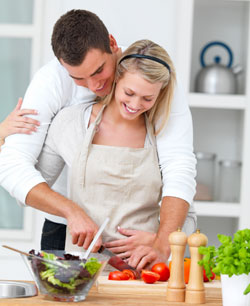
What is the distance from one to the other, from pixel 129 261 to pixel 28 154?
1.70ft

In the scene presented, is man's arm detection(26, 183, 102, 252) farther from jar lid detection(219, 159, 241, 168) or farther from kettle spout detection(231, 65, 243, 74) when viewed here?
kettle spout detection(231, 65, 243, 74)

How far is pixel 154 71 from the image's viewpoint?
6.15 ft

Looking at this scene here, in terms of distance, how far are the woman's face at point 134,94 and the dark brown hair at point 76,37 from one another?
14 centimetres

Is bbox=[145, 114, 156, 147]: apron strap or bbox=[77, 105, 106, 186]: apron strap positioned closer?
bbox=[77, 105, 106, 186]: apron strap

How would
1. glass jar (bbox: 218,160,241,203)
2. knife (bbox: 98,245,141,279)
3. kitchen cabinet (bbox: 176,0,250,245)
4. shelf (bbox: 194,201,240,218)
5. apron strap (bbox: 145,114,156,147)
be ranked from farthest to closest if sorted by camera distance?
1. kitchen cabinet (bbox: 176,0,250,245)
2. glass jar (bbox: 218,160,241,203)
3. shelf (bbox: 194,201,240,218)
4. apron strap (bbox: 145,114,156,147)
5. knife (bbox: 98,245,141,279)

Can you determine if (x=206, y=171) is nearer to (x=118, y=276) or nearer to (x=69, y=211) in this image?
(x=69, y=211)

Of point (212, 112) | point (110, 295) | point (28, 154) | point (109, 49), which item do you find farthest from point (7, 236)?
point (110, 295)

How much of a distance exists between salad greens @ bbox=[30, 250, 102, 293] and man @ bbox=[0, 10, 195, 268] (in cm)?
36

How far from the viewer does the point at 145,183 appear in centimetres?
194

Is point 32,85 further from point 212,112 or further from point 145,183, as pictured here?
point 212,112

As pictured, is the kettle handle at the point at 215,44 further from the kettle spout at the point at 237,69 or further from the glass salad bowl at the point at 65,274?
the glass salad bowl at the point at 65,274

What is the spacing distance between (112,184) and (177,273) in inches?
21.3

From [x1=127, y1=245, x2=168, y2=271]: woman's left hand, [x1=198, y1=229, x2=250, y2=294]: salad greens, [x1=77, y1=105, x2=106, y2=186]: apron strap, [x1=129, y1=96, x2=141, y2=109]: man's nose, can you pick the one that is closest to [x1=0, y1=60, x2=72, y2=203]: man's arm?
[x1=77, y1=105, x2=106, y2=186]: apron strap

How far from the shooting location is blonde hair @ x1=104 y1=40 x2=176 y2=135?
6.15 ft
